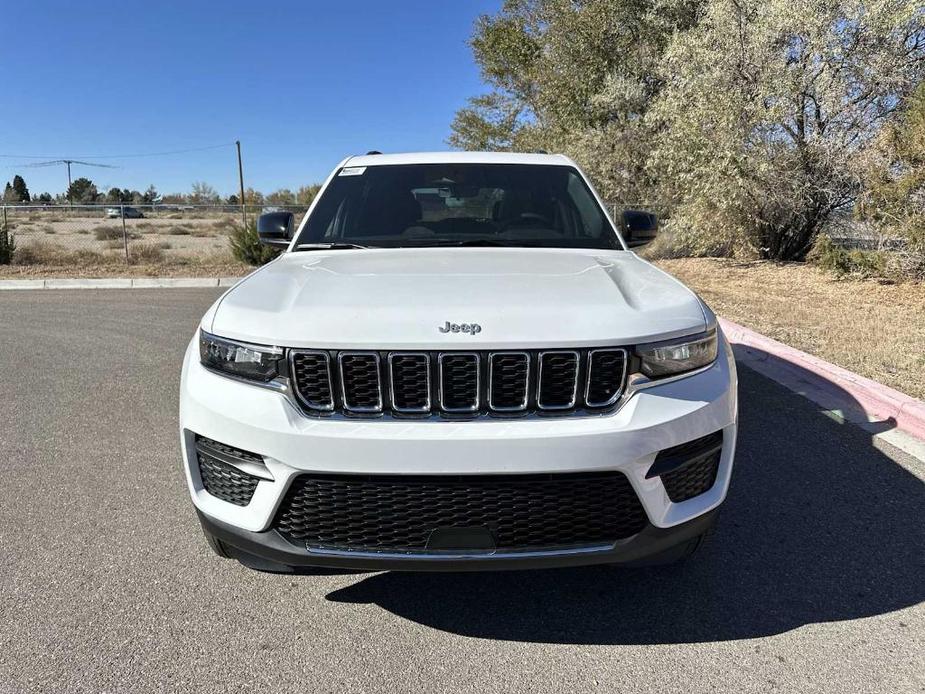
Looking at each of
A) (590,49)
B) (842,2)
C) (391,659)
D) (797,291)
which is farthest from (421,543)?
(590,49)

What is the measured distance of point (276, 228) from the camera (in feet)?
12.7

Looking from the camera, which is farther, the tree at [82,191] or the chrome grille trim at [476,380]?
the tree at [82,191]

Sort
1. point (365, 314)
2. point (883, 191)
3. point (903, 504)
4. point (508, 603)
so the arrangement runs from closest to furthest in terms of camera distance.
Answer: point (365, 314)
point (508, 603)
point (903, 504)
point (883, 191)

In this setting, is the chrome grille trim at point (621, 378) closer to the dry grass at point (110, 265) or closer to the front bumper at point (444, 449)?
the front bumper at point (444, 449)

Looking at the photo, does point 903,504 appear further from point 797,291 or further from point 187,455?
point 797,291

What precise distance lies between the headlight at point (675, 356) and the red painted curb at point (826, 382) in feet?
9.62

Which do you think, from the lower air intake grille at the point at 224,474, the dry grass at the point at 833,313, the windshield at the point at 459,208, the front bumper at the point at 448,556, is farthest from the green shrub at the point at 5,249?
the front bumper at the point at 448,556

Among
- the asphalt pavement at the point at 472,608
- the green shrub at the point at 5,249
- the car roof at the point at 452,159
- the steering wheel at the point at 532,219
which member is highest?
the car roof at the point at 452,159

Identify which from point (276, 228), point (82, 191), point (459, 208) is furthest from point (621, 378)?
point (82, 191)

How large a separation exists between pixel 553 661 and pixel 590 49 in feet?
66.3

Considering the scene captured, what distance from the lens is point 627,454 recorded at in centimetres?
208

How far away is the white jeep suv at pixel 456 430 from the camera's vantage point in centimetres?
207

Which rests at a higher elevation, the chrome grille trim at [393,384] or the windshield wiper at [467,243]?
the windshield wiper at [467,243]

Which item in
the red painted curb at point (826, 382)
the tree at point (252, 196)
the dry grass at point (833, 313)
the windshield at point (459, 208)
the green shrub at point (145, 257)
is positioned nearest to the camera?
the windshield at point (459, 208)
